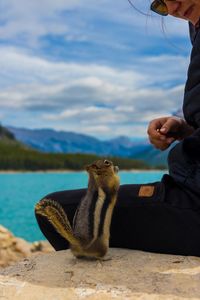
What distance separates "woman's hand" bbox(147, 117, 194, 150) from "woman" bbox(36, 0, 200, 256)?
157 mm

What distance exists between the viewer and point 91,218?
228 centimetres

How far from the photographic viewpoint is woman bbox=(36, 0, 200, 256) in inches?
95.2

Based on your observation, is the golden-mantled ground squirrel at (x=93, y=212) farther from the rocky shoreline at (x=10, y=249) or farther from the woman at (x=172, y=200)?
the rocky shoreline at (x=10, y=249)

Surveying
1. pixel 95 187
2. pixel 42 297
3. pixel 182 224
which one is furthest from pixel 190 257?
pixel 42 297

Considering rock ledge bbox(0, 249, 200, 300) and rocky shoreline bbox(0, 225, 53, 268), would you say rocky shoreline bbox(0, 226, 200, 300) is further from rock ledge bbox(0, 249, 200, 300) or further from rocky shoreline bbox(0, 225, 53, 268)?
rocky shoreline bbox(0, 225, 53, 268)

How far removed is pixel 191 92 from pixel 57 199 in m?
0.84

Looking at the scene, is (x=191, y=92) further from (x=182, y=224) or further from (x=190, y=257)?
(x=190, y=257)

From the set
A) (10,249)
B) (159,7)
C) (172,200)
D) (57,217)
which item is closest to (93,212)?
(57,217)

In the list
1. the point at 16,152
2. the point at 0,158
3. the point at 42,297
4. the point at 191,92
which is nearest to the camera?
the point at 42,297

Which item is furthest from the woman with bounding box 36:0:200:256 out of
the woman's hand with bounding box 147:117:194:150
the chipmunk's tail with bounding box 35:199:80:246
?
the chipmunk's tail with bounding box 35:199:80:246

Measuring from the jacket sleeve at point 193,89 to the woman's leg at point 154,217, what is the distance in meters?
0.32

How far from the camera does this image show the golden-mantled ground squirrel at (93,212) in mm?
2285

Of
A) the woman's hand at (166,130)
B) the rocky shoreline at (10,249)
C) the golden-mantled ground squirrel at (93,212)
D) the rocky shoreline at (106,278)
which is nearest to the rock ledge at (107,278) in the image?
the rocky shoreline at (106,278)

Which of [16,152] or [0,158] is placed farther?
[16,152]
